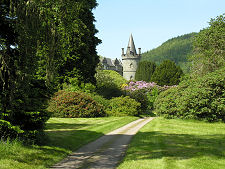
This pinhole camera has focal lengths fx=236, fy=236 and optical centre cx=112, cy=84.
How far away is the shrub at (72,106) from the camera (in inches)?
783

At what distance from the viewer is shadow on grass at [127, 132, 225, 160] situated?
25.0 ft

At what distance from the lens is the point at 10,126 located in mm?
6852

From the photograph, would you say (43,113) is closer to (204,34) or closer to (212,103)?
(212,103)

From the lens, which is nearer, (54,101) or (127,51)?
(54,101)

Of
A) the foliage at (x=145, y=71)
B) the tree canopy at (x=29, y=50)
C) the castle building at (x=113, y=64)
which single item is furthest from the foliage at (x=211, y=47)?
the castle building at (x=113, y=64)

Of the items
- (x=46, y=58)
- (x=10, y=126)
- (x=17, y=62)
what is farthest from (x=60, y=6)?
(x=10, y=126)

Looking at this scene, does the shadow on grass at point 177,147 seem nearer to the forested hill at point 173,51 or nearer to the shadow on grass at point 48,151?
the shadow on grass at point 48,151

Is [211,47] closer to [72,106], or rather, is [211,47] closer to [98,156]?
[72,106]

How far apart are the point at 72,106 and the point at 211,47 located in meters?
14.0

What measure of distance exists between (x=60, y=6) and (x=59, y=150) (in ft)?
15.2

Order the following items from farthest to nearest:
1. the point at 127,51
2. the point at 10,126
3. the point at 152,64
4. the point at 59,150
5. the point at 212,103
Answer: the point at 127,51, the point at 152,64, the point at 212,103, the point at 59,150, the point at 10,126

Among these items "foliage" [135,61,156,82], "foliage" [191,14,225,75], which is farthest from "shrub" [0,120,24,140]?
"foliage" [135,61,156,82]

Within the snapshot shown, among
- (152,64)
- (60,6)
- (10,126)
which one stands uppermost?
(152,64)

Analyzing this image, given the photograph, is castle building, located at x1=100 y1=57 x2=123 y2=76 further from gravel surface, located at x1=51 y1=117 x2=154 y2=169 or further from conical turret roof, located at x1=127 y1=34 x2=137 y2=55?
gravel surface, located at x1=51 y1=117 x2=154 y2=169
